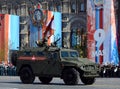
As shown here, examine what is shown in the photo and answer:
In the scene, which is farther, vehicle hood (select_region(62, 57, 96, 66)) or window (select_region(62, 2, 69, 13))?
window (select_region(62, 2, 69, 13))

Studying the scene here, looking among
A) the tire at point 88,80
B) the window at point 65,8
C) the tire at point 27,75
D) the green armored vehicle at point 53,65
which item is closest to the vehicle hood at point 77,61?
the green armored vehicle at point 53,65

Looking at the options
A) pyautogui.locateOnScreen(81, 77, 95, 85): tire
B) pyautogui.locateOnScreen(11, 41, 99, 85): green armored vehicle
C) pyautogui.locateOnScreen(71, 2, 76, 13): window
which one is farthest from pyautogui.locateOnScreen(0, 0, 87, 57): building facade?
pyautogui.locateOnScreen(81, 77, 95, 85): tire

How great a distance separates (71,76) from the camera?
27766 mm

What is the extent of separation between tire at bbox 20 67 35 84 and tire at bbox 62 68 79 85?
243 cm

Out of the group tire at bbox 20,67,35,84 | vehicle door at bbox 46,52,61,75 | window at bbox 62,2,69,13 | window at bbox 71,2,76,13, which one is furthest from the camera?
window at bbox 71,2,76,13

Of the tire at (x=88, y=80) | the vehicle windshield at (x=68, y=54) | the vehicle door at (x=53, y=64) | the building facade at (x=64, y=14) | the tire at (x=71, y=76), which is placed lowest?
the tire at (x=88, y=80)

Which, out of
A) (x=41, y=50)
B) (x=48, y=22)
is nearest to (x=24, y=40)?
(x=48, y=22)

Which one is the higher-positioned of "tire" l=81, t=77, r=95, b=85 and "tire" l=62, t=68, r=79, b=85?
"tire" l=62, t=68, r=79, b=85

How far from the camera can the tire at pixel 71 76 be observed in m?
27.7

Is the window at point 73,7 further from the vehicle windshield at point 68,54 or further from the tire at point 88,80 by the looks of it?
the tire at point 88,80

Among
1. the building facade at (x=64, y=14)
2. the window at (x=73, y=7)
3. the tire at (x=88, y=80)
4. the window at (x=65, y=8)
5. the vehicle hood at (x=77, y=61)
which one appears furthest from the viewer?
the window at (x=73, y=7)

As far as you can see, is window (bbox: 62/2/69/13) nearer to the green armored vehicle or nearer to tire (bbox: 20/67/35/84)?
the green armored vehicle

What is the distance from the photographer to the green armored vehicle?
27.8 meters

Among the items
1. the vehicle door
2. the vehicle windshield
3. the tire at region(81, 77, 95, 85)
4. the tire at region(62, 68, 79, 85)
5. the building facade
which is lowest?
the tire at region(81, 77, 95, 85)
